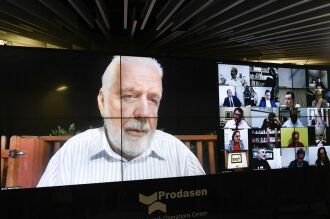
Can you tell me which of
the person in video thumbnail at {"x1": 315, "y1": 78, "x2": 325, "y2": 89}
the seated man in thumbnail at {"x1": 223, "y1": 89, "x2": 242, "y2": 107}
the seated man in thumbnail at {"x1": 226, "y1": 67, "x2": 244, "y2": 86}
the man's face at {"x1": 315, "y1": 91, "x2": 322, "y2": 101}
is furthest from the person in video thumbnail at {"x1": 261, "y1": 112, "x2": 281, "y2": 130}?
the person in video thumbnail at {"x1": 315, "y1": 78, "x2": 325, "y2": 89}

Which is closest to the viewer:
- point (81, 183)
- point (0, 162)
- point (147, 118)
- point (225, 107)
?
point (0, 162)

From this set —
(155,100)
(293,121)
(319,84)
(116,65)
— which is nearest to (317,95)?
(319,84)

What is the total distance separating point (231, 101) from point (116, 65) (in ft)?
7.53

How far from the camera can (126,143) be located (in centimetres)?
580

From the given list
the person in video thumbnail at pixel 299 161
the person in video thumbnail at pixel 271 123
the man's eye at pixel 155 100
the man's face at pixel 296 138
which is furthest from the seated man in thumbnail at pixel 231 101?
the person in video thumbnail at pixel 299 161

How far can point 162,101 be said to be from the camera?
238 inches

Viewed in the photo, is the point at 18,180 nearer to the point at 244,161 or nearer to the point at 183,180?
the point at 183,180

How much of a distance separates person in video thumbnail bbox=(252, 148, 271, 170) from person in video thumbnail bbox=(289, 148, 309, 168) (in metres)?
0.59

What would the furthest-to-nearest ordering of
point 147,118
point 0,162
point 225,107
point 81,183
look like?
point 225,107 → point 147,118 → point 81,183 → point 0,162

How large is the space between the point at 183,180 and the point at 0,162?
2.94 m

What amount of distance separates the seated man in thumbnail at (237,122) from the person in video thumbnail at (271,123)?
1.54 feet

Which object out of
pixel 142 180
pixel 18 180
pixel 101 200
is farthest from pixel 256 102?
pixel 18 180

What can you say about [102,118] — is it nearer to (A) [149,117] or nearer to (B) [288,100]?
(A) [149,117]

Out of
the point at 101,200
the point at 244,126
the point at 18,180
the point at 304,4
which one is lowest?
the point at 101,200
